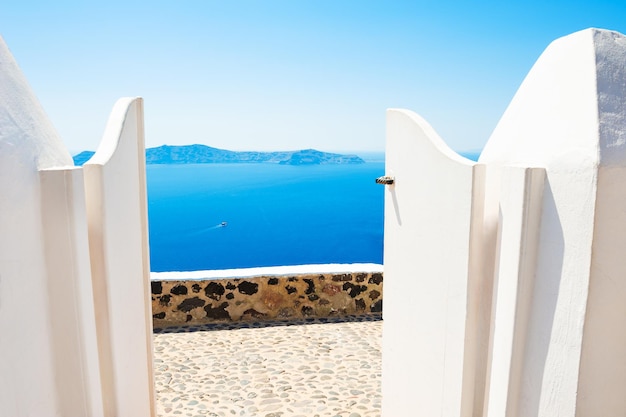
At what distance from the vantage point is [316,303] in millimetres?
7836

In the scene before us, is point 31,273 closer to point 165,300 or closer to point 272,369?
point 272,369

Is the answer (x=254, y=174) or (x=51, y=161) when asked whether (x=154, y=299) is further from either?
(x=254, y=174)

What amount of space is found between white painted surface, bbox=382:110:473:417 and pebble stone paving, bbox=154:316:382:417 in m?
1.11

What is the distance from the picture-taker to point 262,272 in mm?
7773

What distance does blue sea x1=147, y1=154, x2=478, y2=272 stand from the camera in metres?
58.6

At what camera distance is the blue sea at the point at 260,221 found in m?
58.6

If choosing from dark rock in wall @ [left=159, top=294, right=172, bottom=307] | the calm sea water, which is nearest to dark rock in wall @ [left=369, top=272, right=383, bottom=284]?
dark rock in wall @ [left=159, top=294, right=172, bottom=307]

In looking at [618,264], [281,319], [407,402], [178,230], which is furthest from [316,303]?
[178,230]

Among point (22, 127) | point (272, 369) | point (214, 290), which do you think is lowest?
point (272, 369)

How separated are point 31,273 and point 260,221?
7064cm

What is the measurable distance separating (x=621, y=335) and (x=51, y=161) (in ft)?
10.7

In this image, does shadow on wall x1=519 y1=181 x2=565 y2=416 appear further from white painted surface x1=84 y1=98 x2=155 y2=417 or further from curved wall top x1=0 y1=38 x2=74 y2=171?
curved wall top x1=0 y1=38 x2=74 y2=171

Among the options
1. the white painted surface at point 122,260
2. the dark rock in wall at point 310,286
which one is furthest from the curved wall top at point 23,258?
the dark rock in wall at point 310,286

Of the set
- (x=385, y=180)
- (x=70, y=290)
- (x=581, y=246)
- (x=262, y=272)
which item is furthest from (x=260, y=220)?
(x=581, y=246)
